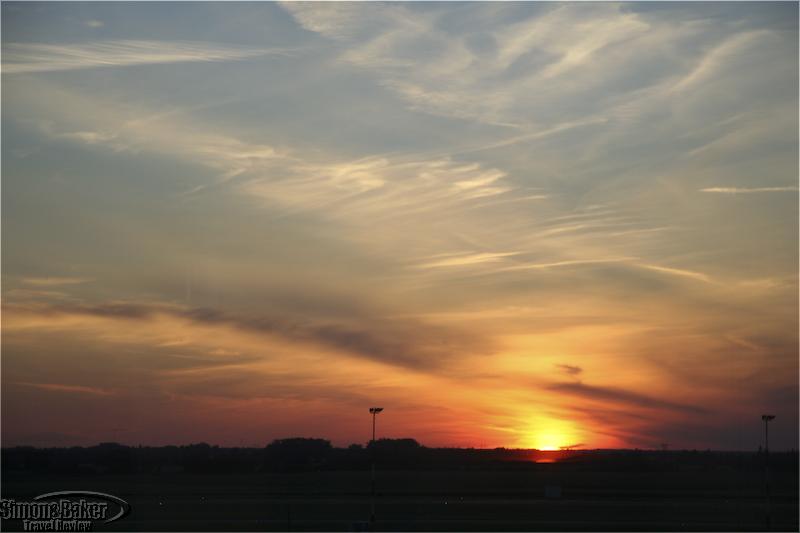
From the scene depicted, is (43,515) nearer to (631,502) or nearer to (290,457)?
(631,502)

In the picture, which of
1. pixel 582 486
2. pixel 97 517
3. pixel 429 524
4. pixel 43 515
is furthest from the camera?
pixel 582 486

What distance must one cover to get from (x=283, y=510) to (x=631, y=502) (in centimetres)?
3456

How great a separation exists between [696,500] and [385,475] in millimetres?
62428

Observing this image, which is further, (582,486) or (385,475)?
(385,475)

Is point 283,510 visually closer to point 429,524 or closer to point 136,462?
point 429,524

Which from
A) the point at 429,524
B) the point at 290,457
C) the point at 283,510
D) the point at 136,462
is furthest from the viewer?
the point at 290,457

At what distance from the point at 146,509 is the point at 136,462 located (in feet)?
297

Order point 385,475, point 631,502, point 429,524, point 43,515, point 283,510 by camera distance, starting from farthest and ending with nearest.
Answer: point 385,475, point 631,502, point 283,510, point 429,524, point 43,515

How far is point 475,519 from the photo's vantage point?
70000 millimetres

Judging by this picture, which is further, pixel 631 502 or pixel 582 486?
pixel 582 486

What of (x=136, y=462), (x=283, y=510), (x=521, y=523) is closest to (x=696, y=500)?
(x=521, y=523)

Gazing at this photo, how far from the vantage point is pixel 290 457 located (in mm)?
191375

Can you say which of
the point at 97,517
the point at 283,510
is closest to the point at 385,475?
the point at 283,510

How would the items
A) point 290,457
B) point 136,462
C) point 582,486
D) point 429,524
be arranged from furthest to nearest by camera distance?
point 290,457 < point 136,462 < point 582,486 < point 429,524
